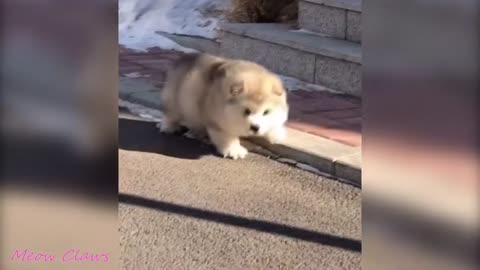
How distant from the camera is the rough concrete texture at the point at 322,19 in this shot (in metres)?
7.05

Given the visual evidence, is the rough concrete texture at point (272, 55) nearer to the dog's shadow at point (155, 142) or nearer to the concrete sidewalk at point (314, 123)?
the concrete sidewalk at point (314, 123)

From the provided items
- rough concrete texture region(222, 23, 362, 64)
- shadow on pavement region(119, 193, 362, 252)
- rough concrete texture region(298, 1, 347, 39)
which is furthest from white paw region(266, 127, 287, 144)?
rough concrete texture region(298, 1, 347, 39)

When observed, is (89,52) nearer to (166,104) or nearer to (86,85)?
(86,85)

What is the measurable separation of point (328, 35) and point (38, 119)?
6080 mm

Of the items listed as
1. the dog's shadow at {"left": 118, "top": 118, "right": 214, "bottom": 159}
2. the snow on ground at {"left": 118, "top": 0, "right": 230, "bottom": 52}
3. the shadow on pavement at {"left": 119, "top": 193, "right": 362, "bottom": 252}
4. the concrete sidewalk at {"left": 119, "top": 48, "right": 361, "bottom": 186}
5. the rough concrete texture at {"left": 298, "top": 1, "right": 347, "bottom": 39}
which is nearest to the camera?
the shadow on pavement at {"left": 119, "top": 193, "right": 362, "bottom": 252}

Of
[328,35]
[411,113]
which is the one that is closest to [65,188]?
[411,113]

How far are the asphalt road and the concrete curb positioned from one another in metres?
0.09

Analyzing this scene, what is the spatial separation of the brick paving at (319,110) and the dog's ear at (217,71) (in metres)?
0.64

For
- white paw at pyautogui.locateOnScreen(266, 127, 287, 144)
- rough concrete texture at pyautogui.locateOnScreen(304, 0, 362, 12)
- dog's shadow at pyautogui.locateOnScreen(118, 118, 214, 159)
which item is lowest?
dog's shadow at pyautogui.locateOnScreen(118, 118, 214, 159)

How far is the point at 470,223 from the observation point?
3.79ft

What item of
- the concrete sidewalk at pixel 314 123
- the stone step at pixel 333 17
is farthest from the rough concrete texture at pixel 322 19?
the concrete sidewalk at pixel 314 123

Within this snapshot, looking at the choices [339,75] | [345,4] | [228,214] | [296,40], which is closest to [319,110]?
[339,75]

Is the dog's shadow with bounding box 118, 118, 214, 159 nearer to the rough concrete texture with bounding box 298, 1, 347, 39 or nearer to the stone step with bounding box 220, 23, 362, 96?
the stone step with bounding box 220, 23, 362, 96

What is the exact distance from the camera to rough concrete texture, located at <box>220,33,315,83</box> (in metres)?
6.83
